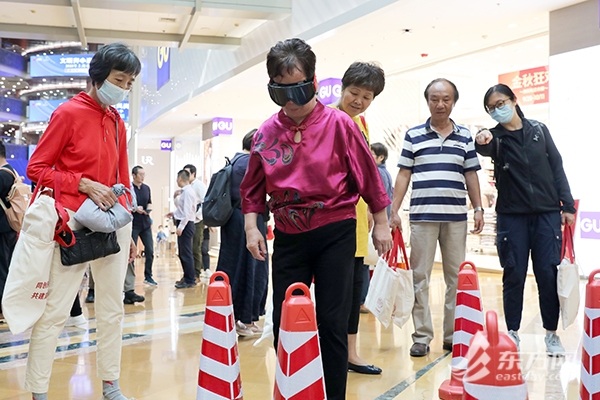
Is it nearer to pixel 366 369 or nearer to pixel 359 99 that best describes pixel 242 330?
pixel 366 369

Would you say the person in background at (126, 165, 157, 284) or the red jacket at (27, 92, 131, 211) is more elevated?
the red jacket at (27, 92, 131, 211)

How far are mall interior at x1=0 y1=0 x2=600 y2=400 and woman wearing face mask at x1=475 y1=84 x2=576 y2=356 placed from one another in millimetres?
355

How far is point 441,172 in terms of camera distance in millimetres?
3471

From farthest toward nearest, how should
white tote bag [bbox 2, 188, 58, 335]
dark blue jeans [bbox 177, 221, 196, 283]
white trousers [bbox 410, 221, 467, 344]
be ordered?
dark blue jeans [bbox 177, 221, 196, 283]
white trousers [bbox 410, 221, 467, 344]
white tote bag [bbox 2, 188, 58, 335]

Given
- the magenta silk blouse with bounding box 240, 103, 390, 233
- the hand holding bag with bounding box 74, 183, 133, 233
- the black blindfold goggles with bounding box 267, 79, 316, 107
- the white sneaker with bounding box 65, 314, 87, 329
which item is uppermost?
the black blindfold goggles with bounding box 267, 79, 316, 107

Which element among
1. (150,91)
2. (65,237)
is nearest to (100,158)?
(65,237)

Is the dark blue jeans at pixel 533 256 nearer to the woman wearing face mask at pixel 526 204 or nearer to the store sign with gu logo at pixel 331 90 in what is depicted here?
the woman wearing face mask at pixel 526 204

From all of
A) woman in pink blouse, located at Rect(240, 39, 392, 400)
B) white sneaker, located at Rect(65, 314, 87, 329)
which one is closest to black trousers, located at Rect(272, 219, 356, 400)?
woman in pink blouse, located at Rect(240, 39, 392, 400)

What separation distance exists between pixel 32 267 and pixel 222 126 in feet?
52.4

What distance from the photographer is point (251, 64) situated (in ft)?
36.3

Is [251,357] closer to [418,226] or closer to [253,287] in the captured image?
[253,287]

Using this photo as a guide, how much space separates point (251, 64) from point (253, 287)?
7522mm

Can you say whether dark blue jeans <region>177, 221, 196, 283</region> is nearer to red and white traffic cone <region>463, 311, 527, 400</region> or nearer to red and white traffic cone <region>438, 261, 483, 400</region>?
red and white traffic cone <region>438, 261, 483, 400</region>

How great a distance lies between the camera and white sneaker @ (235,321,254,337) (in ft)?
13.8
